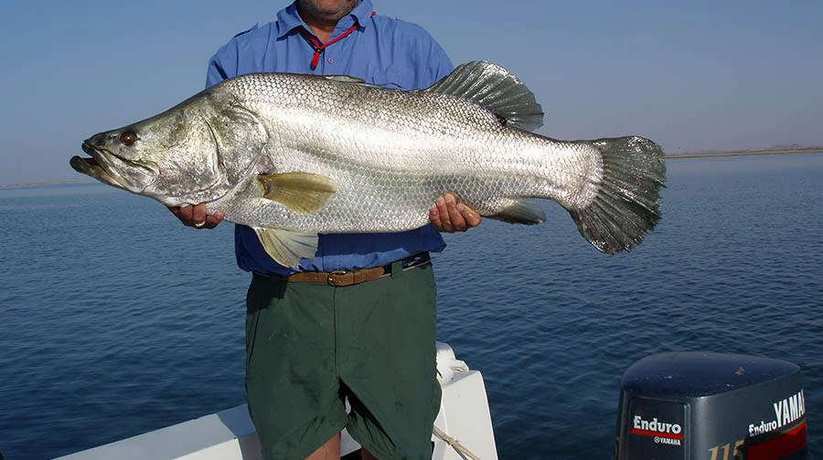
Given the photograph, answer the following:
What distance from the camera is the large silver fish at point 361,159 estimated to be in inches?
147

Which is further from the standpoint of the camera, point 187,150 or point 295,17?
point 295,17

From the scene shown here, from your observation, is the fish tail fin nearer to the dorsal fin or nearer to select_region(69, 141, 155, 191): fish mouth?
the dorsal fin

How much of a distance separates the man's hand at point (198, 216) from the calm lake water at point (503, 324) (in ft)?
25.5

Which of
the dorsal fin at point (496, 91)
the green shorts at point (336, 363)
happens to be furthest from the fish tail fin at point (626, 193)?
the green shorts at point (336, 363)

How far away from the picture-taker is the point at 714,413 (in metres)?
4.53

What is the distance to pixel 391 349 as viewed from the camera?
401 centimetres

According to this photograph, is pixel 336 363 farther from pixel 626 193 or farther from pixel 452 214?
pixel 626 193

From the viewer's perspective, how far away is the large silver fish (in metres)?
3.73

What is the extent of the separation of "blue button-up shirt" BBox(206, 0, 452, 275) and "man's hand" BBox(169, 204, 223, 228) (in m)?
0.28

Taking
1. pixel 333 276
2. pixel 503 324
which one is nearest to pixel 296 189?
pixel 333 276

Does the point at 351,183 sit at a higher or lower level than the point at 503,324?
higher

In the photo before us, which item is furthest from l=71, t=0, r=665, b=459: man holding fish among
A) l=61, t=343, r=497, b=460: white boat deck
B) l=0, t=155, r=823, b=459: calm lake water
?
l=0, t=155, r=823, b=459: calm lake water

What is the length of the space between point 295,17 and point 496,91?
120 centimetres

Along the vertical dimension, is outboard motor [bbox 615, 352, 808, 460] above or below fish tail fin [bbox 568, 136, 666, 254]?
below
